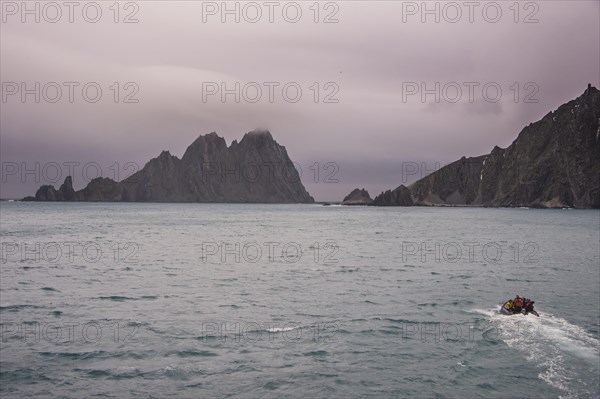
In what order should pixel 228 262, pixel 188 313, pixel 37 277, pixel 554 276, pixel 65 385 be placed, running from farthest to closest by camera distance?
pixel 228 262
pixel 554 276
pixel 37 277
pixel 188 313
pixel 65 385

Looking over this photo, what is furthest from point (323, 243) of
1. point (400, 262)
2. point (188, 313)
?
point (188, 313)

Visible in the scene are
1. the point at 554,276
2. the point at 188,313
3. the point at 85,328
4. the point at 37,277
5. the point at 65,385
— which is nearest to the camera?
the point at 65,385

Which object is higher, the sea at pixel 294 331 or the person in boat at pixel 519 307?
the person in boat at pixel 519 307

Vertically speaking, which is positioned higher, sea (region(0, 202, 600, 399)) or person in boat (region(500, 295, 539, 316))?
person in boat (region(500, 295, 539, 316))

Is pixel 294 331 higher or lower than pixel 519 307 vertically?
lower

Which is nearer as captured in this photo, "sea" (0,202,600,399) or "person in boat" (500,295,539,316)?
"sea" (0,202,600,399)

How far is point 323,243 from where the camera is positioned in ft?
308

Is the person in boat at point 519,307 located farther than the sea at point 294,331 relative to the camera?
Yes

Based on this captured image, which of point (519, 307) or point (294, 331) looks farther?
point (519, 307)

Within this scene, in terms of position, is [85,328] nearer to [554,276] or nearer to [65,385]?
[65,385]

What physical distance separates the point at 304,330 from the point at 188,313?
954 centimetres

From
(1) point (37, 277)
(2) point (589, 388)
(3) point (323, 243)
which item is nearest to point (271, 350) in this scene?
(2) point (589, 388)

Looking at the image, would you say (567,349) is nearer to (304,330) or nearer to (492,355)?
(492,355)

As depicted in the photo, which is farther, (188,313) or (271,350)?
(188,313)
